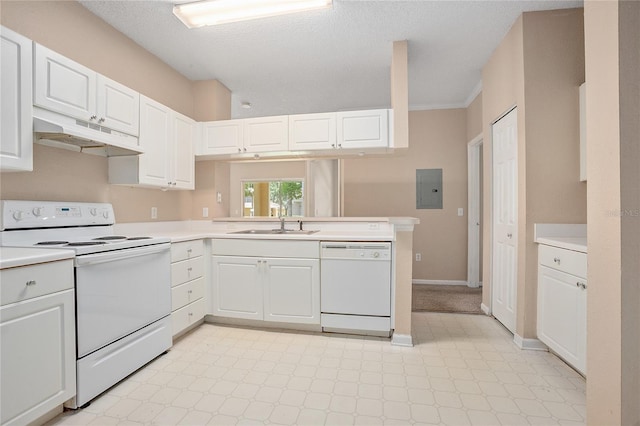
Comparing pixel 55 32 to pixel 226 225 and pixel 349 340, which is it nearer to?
pixel 226 225

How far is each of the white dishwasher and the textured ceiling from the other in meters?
1.85

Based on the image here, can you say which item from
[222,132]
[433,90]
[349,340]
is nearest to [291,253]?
[349,340]

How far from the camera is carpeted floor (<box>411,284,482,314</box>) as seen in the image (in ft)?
10.6

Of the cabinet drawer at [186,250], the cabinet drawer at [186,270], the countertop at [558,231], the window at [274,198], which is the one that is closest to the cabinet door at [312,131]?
the cabinet drawer at [186,250]

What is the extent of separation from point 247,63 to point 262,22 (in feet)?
2.36

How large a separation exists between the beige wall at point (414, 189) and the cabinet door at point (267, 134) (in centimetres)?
158

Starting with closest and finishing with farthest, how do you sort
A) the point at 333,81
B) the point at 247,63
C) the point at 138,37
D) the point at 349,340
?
the point at 349,340 < the point at 138,37 < the point at 247,63 < the point at 333,81

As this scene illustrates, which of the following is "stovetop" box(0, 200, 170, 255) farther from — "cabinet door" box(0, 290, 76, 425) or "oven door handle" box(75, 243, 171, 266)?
"cabinet door" box(0, 290, 76, 425)

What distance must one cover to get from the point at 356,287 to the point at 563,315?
137cm

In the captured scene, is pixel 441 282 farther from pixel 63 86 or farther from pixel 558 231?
pixel 63 86

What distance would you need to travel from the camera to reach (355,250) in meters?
2.43

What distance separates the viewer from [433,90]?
3867 millimetres

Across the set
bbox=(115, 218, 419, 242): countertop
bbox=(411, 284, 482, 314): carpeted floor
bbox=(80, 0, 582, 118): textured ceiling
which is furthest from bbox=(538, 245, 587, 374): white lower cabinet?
bbox=(80, 0, 582, 118): textured ceiling

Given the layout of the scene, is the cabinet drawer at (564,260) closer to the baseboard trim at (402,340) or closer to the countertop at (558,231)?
the countertop at (558,231)
